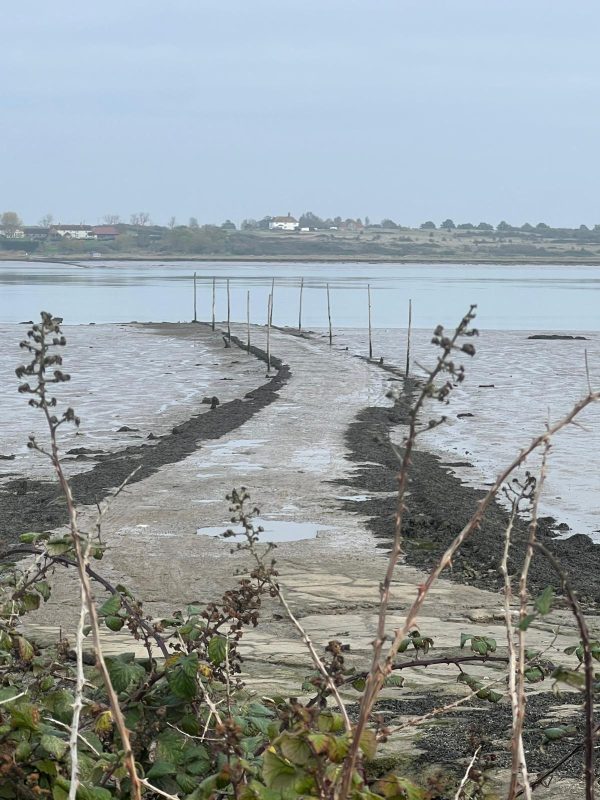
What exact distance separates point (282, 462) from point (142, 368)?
1717cm

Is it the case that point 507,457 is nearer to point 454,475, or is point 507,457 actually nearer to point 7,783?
point 454,475

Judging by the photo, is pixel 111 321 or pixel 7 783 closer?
pixel 7 783

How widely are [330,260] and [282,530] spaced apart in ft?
535

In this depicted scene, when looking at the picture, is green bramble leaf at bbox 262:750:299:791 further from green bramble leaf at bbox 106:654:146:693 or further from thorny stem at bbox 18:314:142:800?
green bramble leaf at bbox 106:654:146:693

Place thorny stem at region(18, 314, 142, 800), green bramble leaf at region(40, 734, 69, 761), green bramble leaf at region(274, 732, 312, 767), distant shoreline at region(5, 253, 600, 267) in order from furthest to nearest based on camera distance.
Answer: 1. distant shoreline at region(5, 253, 600, 267)
2. green bramble leaf at region(40, 734, 69, 761)
3. green bramble leaf at region(274, 732, 312, 767)
4. thorny stem at region(18, 314, 142, 800)

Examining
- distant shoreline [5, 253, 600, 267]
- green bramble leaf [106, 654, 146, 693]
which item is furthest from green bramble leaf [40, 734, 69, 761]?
distant shoreline [5, 253, 600, 267]

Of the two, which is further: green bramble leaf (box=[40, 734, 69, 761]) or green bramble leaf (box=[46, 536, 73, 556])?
green bramble leaf (box=[46, 536, 73, 556])

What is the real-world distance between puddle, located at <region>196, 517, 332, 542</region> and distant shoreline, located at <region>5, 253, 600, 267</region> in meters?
156

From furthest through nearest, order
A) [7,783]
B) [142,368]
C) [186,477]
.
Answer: [142,368]
[186,477]
[7,783]

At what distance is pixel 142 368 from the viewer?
103 feet

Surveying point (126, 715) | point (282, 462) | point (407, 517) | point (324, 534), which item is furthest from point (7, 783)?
point (282, 462)

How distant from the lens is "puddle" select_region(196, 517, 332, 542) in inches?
407

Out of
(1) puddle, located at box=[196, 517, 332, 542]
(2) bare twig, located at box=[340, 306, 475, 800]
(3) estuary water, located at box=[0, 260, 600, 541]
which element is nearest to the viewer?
(2) bare twig, located at box=[340, 306, 475, 800]

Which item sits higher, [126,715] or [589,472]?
[126,715]
